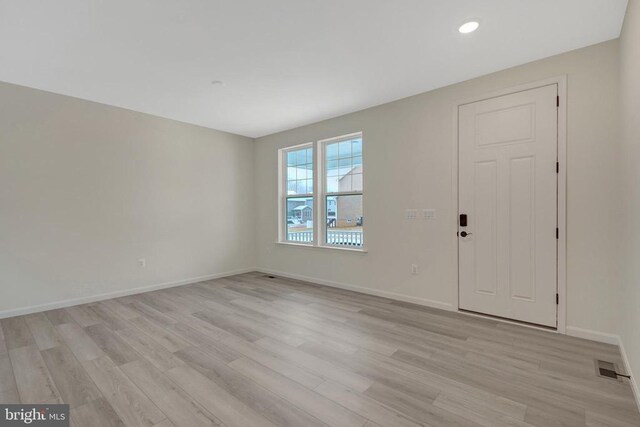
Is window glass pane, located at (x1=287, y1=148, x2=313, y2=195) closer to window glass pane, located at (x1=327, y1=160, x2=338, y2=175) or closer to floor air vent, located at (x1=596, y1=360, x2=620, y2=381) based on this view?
window glass pane, located at (x1=327, y1=160, x2=338, y2=175)

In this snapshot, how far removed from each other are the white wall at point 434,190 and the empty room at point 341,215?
0.02 meters

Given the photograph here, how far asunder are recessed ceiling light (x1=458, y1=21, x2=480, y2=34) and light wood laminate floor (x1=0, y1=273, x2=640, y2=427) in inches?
106

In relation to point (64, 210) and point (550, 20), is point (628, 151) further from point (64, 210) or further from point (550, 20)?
point (64, 210)

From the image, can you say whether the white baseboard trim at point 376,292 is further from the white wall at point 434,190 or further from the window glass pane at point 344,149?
the window glass pane at point 344,149

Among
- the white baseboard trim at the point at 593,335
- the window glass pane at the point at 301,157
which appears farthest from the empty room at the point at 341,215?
the window glass pane at the point at 301,157

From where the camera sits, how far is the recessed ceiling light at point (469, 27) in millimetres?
2355

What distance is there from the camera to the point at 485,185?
3.25m

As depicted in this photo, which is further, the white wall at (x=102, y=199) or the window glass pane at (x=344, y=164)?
the window glass pane at (x=344, y=164)

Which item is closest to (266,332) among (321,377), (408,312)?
(321,377)

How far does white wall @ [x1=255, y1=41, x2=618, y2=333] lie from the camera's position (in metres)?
2.63

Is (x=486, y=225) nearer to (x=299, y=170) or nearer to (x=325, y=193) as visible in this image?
(x=325, y=193)

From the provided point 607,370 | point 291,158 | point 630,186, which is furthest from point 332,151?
point 607,370

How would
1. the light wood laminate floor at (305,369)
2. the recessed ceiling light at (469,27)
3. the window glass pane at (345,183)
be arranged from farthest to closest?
1. the window glass pane at (345,183)
2. the recessed ceiling light at (469,27)
3. the light wood laminate floor at (305,369)

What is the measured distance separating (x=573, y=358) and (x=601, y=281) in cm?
78
